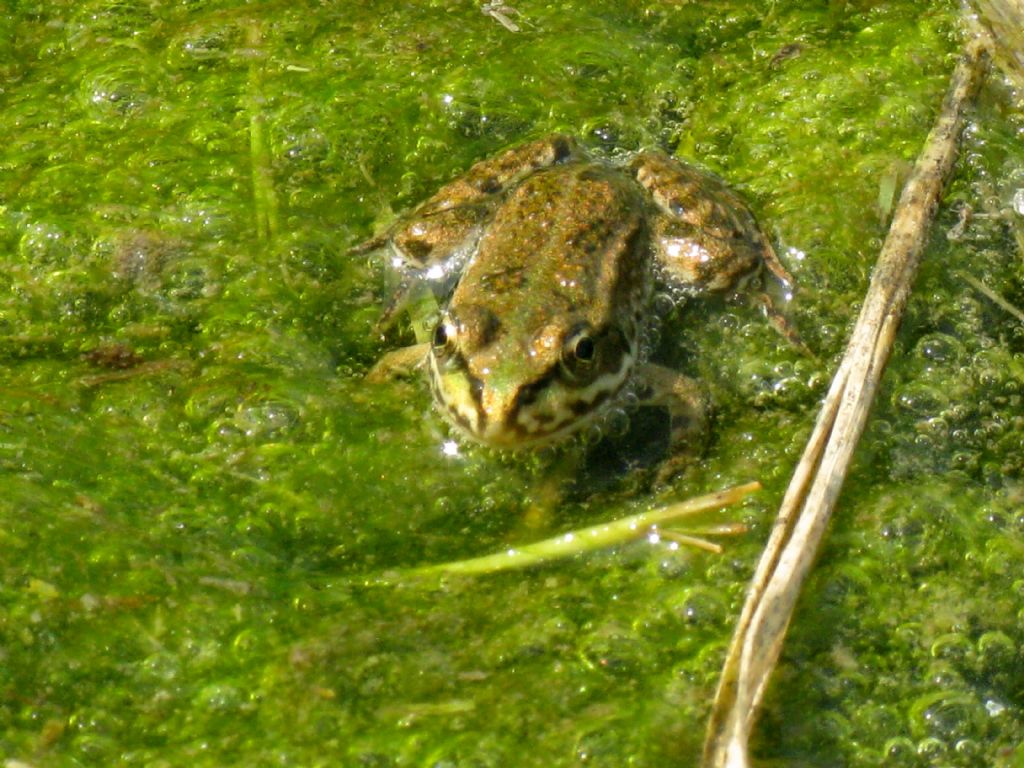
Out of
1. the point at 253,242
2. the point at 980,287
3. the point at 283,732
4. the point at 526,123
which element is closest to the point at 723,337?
the point at 980,287

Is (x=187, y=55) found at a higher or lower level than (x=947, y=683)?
higher

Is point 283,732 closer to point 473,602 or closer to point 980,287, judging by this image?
point 473,602

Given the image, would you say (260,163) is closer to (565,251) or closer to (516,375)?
(565,251)

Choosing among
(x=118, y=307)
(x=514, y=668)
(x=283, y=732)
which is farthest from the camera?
(x=118, y=307)

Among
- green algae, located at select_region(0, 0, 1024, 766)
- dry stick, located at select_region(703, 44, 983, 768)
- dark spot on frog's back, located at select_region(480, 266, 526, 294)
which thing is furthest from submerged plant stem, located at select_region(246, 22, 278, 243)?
dry stick, located at select_region(703, 44, 983, 768)

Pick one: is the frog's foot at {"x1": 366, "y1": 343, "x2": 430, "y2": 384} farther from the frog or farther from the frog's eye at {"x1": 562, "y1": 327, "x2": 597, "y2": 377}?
the frog's eye at {"x1": 562, "y1": 327, "x2": 597, "y2": 377}

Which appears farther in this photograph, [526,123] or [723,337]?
[526,123]

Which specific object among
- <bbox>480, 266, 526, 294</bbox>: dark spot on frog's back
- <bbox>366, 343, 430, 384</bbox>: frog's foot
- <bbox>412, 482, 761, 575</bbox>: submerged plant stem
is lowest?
<bbox>412, 482, 761, 575</bbox>: submerged plant stem
